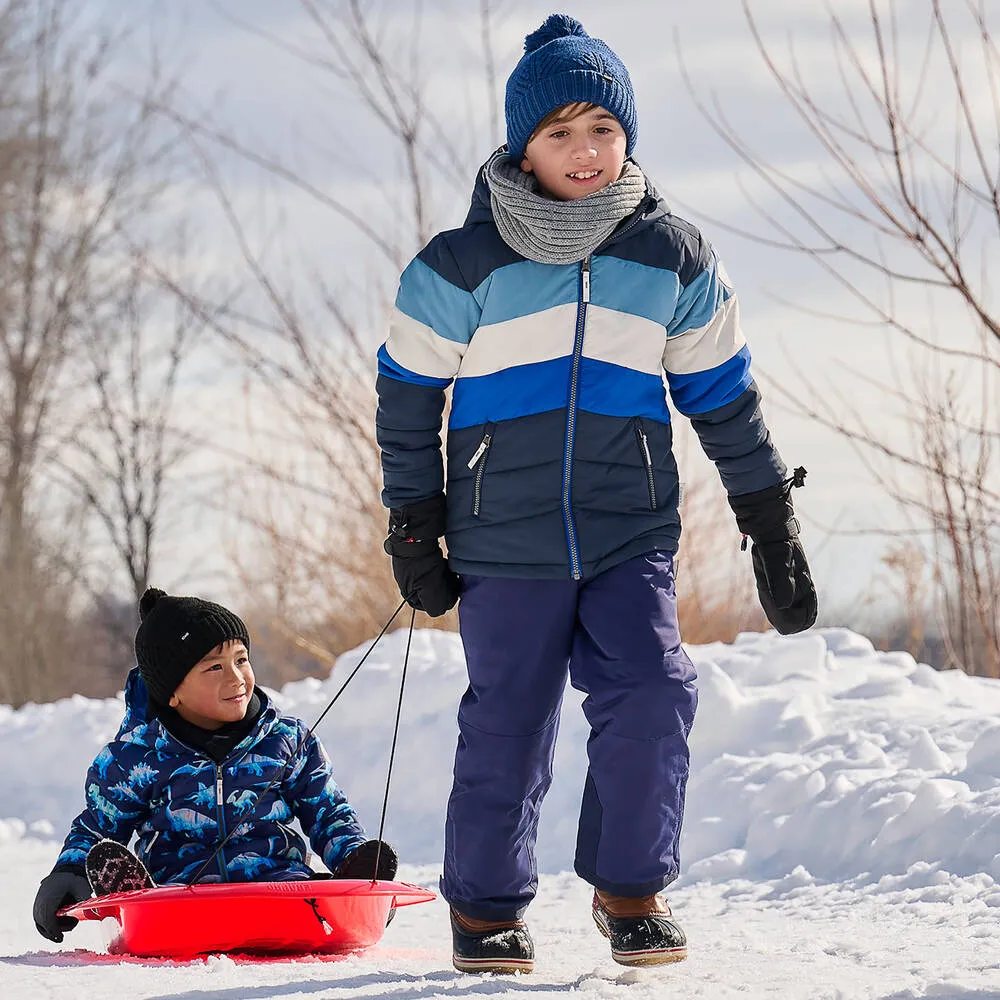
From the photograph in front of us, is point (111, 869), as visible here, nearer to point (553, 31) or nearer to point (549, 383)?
point (549, 383)

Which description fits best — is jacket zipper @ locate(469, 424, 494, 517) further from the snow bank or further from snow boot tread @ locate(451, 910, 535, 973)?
the snow bank

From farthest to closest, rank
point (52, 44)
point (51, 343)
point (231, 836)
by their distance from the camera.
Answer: point (52, 44)
point (51, 343)
point (231, 836)

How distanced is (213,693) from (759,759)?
7.60ft

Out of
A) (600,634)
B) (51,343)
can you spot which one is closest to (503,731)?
(600,634)

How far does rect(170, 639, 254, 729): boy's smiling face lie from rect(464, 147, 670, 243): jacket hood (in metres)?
1.22

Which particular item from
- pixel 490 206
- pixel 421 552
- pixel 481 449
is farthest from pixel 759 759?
pixel 490 206

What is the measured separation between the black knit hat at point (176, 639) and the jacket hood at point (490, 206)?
3.93ft

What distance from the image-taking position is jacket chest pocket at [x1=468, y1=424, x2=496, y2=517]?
8.79 feet

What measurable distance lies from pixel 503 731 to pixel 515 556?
0.33m

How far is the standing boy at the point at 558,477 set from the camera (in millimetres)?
2639

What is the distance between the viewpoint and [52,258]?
1703 cm

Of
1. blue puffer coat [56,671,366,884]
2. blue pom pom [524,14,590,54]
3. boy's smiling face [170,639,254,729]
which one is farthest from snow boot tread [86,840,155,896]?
blue pom pom [524,14,590,54]

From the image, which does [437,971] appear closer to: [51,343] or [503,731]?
[503,731]

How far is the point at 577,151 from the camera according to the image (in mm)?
2729
